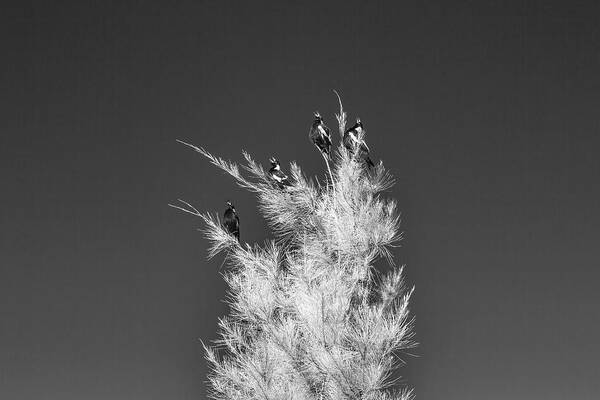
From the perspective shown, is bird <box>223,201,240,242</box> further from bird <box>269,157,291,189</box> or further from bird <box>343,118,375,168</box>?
bird <box>343,118,375,168</box>

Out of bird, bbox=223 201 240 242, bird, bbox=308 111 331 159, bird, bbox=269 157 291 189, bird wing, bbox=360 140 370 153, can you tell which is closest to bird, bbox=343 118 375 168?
bird wing, bbox=360 140 370 153

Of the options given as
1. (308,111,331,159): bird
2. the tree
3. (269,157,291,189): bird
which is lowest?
the tree

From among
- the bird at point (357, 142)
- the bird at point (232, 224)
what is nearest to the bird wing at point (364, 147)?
the bird at point (357, 142)

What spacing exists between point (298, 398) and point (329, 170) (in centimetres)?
238

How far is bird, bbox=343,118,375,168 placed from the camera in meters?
8.29

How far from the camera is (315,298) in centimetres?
762

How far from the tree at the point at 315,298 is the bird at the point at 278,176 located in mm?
60

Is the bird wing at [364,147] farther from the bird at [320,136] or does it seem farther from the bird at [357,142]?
the bird at [320,136]

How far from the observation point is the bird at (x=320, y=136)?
838 centimetres

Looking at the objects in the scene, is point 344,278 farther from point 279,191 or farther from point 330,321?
point 279,191

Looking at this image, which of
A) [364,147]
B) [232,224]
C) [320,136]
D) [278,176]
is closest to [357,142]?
[364,147]

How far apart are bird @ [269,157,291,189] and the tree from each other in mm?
60

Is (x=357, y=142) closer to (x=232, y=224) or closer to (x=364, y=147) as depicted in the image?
(x=364, y=147)

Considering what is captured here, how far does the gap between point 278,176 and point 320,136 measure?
618 millimetres
